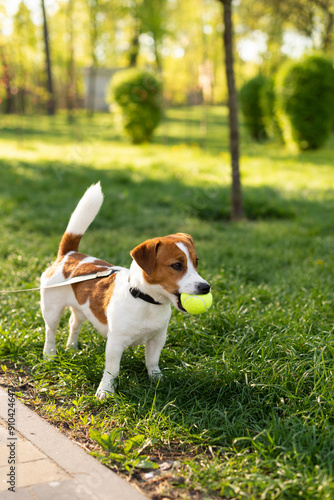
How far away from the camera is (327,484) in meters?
2.32

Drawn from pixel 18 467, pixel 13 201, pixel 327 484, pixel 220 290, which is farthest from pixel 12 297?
pixel 13 201

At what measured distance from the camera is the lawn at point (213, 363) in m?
2.59

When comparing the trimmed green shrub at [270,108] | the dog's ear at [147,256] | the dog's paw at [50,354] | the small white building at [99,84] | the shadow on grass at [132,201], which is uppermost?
the small white building at [99,84]

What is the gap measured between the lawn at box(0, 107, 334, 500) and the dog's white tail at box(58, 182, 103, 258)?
0.81 meters

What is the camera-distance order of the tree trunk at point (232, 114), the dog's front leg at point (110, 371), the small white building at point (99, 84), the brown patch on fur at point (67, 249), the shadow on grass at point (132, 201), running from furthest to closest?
the small white building at point (99, 84)
the shadow on grass at point (132, 201)
the tree trunk at point (232, 114)
the brown patch on fur at point (67, 249)
the dog's front leg at point (110, 371)

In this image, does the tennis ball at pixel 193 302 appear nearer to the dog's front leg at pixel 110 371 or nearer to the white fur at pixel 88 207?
the dog's front leg at pixel 110 371

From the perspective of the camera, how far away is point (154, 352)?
133 inches

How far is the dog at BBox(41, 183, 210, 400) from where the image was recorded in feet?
9.70

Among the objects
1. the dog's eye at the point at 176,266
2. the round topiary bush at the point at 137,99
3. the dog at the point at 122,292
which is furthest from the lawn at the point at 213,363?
the round topiary bush at the point at 137,99

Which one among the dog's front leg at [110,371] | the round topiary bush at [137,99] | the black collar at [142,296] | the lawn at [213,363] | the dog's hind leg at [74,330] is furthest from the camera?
the round topiary bush at [137,99]

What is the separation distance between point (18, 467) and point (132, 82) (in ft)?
51.6

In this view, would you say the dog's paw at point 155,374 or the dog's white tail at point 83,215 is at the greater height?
the dog's white tail at point 83,215

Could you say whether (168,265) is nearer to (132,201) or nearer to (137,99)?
(132,201)

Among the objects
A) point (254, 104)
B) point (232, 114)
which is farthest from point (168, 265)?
point (254, 104)
